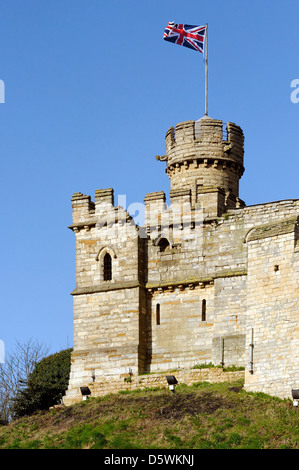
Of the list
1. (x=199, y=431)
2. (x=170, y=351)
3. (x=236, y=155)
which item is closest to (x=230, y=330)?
(x=170, y=351)

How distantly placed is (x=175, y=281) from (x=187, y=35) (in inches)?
454

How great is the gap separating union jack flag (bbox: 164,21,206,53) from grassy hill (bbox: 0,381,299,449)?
15421mm

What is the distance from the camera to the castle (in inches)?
1757

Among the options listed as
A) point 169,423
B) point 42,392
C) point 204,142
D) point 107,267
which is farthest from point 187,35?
point 169,423

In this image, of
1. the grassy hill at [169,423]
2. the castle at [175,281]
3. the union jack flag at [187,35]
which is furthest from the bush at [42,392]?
the union jack flag at [187,35]

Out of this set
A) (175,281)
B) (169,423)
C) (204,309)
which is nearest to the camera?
(169,423)

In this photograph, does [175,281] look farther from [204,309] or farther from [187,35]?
[187,35]

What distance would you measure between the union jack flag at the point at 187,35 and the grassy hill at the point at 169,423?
15.4 metres

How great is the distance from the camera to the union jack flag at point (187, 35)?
177 feet

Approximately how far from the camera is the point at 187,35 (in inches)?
2136

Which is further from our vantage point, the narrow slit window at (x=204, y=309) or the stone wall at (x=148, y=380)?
the narrow slit window at (x=204, y=309)

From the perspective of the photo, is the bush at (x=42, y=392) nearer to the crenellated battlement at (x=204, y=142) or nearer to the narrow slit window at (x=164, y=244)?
the narrow slit window at (x=164, y=244)

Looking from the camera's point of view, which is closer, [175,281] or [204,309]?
[204,309]

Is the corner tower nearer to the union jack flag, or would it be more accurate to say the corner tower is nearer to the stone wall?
the union jack flag
